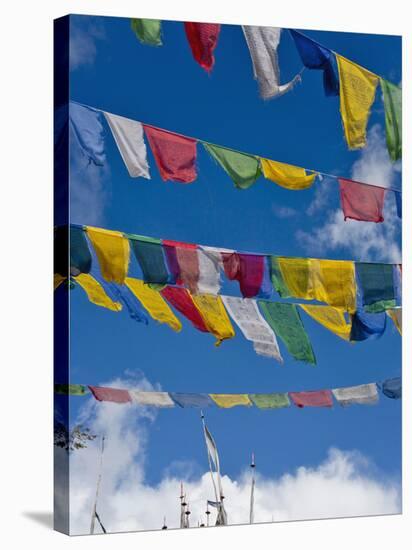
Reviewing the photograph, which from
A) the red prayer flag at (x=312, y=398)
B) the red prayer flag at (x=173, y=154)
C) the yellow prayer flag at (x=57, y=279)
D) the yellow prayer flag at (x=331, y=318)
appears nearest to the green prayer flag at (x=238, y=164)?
→ the red prayer flag at (x=173, y=154)

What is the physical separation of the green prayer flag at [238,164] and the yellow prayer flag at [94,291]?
1.12 metres

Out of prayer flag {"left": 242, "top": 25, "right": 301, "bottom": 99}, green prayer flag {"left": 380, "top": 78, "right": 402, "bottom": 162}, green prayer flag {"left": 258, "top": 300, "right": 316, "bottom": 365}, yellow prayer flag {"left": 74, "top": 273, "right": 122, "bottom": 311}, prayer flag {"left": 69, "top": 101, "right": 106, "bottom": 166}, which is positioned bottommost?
green prayer flag {"left": 258, "top": 300, "right": 316, "bottom": 365}

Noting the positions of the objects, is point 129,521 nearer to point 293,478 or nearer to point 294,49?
point 293,478

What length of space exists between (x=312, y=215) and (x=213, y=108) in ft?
3.12

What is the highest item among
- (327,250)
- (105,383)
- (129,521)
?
(327,250)

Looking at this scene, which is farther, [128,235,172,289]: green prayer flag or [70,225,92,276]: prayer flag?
[128,235,172,289]: green prayer flag

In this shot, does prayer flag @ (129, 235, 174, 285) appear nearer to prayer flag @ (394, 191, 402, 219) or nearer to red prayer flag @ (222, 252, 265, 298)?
red prayer flag @ (222, 252, 265, 298)

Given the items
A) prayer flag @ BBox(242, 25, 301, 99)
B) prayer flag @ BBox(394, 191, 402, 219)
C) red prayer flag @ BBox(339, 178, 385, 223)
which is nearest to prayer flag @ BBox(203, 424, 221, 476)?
red prayer flag @ BBox(339, 178, 385, 223)

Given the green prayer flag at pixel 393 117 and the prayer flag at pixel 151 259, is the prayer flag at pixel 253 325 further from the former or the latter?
the green prayer flag at pixel 393 117

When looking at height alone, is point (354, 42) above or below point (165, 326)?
above

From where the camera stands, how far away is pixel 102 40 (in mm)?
10055

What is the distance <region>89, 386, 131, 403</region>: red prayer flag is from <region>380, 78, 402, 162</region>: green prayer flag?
2429 millimetres

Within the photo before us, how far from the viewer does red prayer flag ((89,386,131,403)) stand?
1004 cm

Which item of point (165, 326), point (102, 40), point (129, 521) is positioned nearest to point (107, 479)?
point (129, 521)
